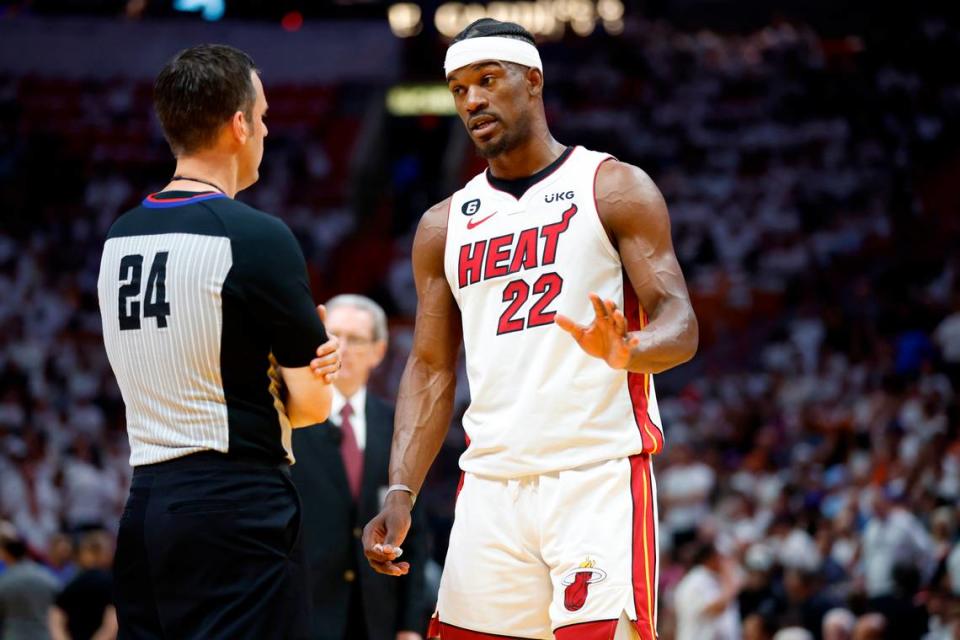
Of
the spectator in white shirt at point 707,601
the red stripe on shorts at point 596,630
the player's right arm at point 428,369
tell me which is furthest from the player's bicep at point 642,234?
the spectator in white shirt at point 707,601

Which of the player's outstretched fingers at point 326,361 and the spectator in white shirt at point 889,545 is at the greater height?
the player's outstretched fingers at point 326,361

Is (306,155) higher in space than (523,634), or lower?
higher

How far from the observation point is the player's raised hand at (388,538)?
4363mm

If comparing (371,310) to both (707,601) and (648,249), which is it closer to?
(648,249)

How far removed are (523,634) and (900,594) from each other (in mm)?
6512

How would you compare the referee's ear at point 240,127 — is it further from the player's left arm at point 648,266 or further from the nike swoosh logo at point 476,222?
the player's left arm at point 648,266

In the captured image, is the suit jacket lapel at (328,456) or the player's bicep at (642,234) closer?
the player's bicep at (642,234)

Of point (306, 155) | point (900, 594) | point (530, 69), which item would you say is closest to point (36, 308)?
point (306, 155)

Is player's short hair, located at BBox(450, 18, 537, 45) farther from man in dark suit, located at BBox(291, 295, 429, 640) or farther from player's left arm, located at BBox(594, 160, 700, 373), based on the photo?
man in dark suit, located at BBox(291, 295, 429, 640)

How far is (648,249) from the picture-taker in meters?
4.29

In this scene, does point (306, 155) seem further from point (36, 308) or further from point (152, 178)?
point (36, 308)

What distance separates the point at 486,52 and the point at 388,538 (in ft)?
5.34

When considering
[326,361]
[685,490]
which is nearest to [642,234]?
[326,361]

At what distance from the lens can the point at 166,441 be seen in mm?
3805
